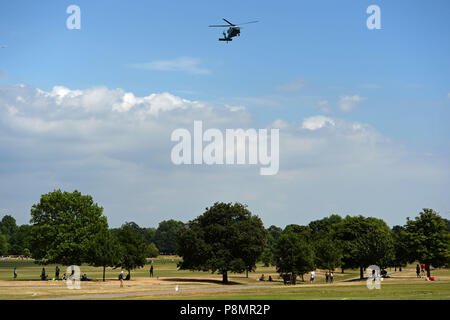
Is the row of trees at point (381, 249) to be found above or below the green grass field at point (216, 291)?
above

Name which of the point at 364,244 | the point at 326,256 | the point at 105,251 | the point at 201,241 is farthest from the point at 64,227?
the point at 364,244

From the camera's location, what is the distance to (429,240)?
85.5 m

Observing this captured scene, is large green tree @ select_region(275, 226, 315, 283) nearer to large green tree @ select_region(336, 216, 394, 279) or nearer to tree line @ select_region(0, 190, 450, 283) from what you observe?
tree line @ select_region(0, 190, 450, 283)

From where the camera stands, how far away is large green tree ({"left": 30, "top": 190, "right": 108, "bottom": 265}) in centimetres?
8219

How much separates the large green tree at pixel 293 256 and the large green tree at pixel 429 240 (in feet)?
54.7

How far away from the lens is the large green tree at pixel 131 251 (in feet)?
269

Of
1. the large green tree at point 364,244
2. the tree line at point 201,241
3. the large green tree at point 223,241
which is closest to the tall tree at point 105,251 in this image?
the tree line at point 201,241

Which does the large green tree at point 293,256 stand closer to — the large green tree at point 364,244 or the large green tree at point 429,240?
the large green tree at point 429,240

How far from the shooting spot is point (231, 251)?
3282 inches

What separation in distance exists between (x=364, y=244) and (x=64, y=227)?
53.6 meters

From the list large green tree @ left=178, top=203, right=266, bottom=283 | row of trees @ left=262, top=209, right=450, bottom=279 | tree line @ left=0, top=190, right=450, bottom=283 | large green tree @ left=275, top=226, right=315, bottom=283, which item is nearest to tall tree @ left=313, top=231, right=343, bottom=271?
row of trees @ left=262, top=209, right=450, bottom=279
